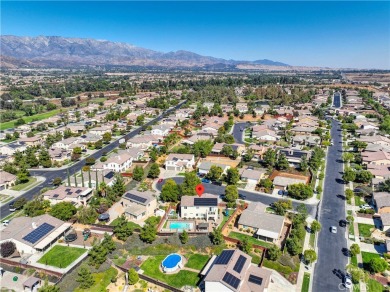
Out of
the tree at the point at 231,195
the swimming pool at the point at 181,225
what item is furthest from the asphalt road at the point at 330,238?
the swimming pool at the point at 181,225

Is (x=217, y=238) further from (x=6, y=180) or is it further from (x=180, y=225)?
(x=6, y=180)

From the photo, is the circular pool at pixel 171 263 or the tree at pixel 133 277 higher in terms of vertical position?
the tree at pixel 133 277

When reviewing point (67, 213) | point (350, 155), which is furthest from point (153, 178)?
point (350, 155)

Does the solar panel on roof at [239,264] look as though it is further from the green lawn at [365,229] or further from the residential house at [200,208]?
the green lawn at [365,229]

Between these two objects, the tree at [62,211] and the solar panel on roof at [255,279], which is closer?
the solar panel on roof at [255,279]

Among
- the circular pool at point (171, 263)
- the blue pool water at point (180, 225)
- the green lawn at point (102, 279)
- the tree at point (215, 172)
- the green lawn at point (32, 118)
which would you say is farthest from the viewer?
the green lawn at point (32, 118)

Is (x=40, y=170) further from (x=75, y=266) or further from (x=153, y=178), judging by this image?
(x=75, y=266)

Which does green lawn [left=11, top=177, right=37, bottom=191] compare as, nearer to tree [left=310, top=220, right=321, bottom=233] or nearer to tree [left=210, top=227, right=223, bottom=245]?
tree [left=210, top=227, right=223, bottom=245]

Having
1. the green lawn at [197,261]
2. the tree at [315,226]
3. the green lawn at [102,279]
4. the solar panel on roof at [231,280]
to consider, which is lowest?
the green lawn at [102,279]
